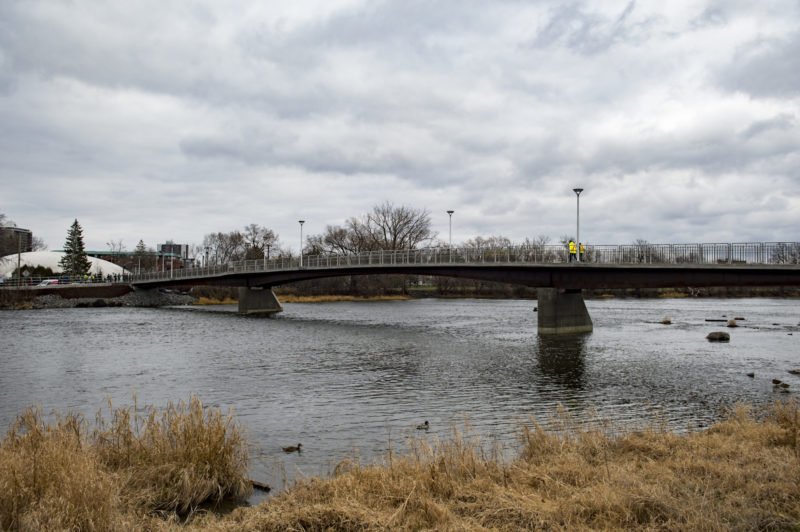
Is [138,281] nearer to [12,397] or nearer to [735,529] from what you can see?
[12,397]

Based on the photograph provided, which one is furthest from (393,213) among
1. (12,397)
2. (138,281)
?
(12,397)

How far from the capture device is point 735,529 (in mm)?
7020

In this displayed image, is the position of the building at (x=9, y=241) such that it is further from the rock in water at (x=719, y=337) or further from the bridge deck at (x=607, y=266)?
the rock in water at (x=719, y=337)

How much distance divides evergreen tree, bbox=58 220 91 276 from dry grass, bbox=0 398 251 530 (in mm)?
125117

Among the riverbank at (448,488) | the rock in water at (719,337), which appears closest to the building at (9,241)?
the rock in water at (719,337)

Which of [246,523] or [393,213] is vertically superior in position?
[393,213]

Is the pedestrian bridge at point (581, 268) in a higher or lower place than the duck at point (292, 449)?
higher

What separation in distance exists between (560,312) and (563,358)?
46.5 feet

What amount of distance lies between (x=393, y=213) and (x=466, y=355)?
3893 inches

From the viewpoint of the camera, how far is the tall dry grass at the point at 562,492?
768 cm

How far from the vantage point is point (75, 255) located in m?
126

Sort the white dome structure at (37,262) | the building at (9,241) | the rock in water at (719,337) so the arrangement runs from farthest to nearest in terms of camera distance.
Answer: the white dome structure at (37,262)
the building at (9,241)
the rock in water at (719,337)

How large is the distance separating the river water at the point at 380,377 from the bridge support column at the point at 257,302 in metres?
24.1

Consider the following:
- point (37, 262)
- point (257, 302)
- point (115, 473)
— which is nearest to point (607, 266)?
point (115, 473)
